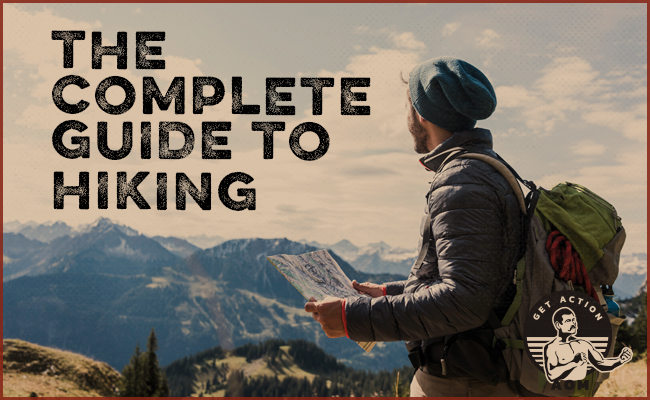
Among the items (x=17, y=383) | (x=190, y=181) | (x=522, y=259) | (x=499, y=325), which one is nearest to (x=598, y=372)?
(x=499, y=325)

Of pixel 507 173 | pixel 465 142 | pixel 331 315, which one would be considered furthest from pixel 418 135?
pixel 331 315

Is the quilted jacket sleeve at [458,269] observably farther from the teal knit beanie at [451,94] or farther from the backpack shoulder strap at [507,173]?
the teal knit beanie at [451,94]

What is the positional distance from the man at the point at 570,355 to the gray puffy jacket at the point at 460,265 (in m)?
0.35

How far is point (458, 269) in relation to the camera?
107 inches

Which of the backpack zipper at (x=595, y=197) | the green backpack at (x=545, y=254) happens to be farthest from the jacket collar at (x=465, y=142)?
the backpack zipper at (x=595, y=197)

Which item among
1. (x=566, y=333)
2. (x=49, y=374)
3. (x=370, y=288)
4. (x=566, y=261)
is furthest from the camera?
(x=49, y=374)

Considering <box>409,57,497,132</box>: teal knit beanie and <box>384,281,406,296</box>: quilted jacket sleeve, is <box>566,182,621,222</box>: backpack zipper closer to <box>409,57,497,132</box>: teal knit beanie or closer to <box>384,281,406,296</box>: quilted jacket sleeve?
<box>409,57,497,132</box>: teal knit beanie

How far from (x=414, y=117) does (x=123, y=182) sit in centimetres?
1181

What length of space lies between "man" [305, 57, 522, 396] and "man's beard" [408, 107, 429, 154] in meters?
0.06

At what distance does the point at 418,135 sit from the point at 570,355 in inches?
71.3

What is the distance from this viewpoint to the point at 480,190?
9.16 feet

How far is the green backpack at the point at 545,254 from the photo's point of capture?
9.55ft

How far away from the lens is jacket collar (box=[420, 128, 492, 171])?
3260 millimetres

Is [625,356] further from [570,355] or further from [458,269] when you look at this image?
[458,269]
